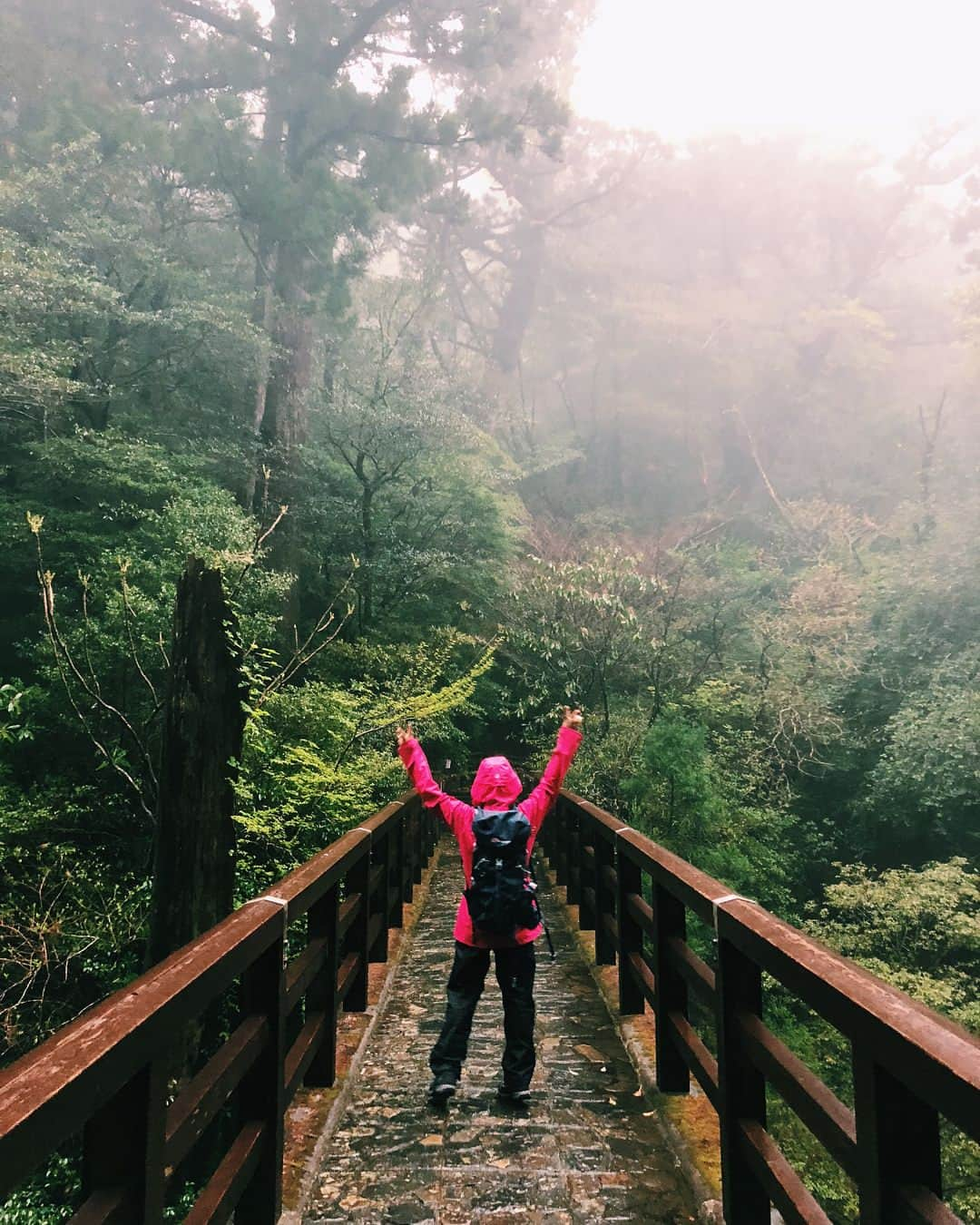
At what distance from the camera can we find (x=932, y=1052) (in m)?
1.28

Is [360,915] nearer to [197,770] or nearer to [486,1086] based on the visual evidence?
[486,1086]

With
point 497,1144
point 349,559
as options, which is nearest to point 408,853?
point 497,1144

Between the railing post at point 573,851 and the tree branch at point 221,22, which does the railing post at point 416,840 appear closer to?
the railing post at point 573,851

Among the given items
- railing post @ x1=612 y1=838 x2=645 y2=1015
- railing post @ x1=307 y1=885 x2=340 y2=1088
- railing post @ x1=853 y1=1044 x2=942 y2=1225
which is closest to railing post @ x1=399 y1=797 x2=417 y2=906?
railing post @ x1=612 y1=838 x2=645 y2=1015

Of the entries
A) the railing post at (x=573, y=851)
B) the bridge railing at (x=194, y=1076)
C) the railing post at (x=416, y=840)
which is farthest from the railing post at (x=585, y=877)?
the bridge railing at (x=194, y=1076)

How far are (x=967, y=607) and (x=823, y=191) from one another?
23.2 metres

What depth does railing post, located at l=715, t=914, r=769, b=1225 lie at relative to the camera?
221 centimetres

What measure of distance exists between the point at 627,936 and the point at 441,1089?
136 cm

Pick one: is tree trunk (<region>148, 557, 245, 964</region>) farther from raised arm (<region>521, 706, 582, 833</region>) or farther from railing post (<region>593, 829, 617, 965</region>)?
raised arm (<region>521, 706, 582, 833</region>)

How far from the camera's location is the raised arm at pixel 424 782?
130 inches

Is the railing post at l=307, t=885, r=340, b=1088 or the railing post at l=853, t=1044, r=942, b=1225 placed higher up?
the railing post at l=853, t=1044, r=942, b=1225

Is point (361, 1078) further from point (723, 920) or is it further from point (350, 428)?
point (350, 428)

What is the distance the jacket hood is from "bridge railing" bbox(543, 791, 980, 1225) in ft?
2.19

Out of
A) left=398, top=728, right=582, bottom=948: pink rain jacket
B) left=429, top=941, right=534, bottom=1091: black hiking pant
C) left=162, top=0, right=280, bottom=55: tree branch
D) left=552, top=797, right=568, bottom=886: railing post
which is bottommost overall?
left=552, top=797, right=568, bottom=886: railing post
